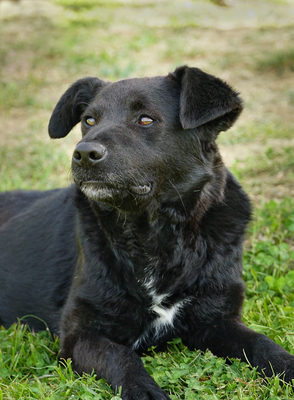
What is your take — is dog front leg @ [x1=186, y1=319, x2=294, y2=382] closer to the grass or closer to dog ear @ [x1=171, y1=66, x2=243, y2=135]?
the grass

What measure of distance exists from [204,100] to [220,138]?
389 centimetres

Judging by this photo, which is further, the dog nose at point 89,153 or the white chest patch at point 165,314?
the white chest patch at point 165,314

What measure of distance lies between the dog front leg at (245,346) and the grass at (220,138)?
9cm

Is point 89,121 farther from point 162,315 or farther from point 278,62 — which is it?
point 278,62

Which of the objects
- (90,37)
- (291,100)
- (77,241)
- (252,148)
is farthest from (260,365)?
(90,37)

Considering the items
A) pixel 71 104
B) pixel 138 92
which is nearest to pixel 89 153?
pixel 138 92

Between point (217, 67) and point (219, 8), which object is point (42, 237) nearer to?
point (217, 67)

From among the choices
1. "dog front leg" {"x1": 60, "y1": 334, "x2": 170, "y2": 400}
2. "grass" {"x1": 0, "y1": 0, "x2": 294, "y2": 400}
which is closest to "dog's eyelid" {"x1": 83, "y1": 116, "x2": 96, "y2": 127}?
"grass" {"x1": 0, "y1": 0, "x2": 294, "y2": 400}

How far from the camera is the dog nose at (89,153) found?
2523mm

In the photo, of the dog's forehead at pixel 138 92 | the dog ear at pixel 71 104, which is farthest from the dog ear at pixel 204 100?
the dog ear at pixel 71 104

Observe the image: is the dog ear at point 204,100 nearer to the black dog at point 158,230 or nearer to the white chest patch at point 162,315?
the black dog at point 158,230

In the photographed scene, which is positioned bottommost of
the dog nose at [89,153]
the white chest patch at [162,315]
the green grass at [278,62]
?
the white chest patch at [162,315]

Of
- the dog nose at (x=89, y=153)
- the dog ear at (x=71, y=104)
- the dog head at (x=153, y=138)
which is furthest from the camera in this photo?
the dog ear at (x=71, y=104)

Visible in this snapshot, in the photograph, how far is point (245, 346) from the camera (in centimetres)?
273
